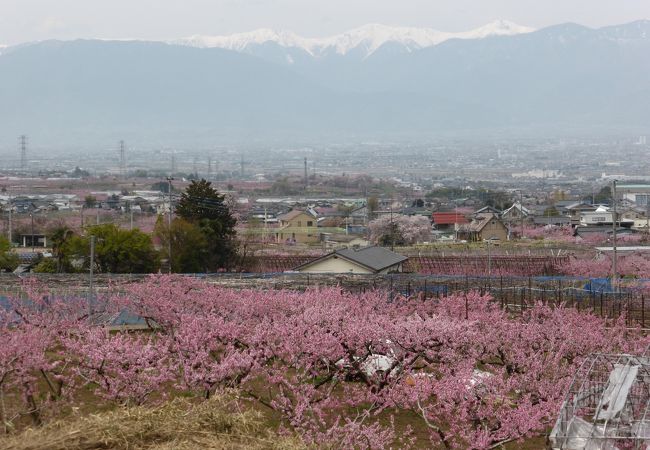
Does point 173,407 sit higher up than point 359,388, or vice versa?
point 173,407

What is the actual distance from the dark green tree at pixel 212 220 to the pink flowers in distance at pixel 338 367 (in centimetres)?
1244

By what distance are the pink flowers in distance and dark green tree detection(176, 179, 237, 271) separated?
12.4 metres

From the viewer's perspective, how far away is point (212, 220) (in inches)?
1053

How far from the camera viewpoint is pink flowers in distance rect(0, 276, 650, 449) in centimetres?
932

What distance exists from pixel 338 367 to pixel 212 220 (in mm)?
15836

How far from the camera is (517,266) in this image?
28062mm

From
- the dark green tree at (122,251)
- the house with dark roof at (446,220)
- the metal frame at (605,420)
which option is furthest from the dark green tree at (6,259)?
the house with dark roof at (446,220)

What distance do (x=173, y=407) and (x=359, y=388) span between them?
4347mm

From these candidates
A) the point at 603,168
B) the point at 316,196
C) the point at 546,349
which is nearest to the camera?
the point at 546,349

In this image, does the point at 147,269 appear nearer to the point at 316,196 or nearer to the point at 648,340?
the point at 648,340

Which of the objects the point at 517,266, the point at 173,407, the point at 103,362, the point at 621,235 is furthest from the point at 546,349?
the point at 621,235

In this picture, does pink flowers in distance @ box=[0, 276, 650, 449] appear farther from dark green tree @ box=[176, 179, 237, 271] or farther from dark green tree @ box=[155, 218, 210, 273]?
dark green tree @ box=[176, 179, 237, 271]

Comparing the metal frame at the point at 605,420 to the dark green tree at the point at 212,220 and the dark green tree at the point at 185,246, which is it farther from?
the dark green tree at the point at 212,220

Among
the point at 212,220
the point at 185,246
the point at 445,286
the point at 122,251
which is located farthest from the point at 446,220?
the point at 445,286
